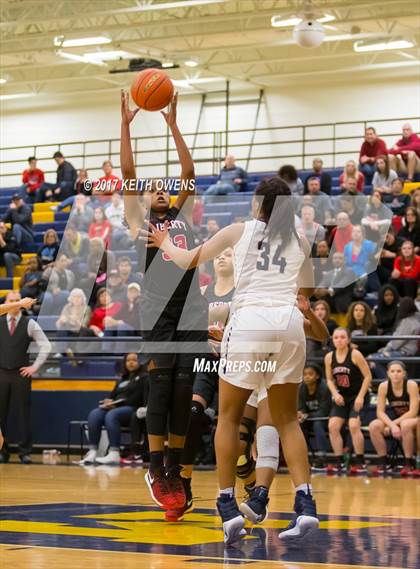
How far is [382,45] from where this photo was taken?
84.0 feet

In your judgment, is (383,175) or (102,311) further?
(383,175)

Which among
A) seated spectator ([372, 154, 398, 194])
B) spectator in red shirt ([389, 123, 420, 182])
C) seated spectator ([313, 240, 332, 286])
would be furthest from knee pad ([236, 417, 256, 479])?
spectator in red shirt ([389, 123, 420, 182])

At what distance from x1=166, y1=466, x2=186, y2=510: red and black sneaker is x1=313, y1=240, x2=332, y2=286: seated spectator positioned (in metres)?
8.57

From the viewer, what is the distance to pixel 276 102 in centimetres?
2991

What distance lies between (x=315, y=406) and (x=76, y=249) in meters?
5.91

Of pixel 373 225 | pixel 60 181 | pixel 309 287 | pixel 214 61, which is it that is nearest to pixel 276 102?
pixel 214 61

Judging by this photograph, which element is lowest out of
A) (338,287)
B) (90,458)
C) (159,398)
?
(90,458)

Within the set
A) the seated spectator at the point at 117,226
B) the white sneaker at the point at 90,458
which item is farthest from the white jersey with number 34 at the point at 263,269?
the seated spectator at the point at 117,226

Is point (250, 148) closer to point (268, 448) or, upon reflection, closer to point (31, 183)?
point (31, 183)

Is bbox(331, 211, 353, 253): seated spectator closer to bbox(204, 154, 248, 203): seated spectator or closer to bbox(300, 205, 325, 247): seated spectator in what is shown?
bbox(300, 205, 325, 247): seated spectator

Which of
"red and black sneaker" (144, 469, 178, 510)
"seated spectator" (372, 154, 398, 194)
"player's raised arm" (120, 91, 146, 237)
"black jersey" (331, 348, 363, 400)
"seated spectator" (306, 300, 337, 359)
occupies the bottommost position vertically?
"red and black sneaker" (144, 469, 178, 510)

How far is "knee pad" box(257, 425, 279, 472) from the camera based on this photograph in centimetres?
604

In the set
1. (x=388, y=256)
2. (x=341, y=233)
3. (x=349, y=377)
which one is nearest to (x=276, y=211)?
(x=349, y=377)

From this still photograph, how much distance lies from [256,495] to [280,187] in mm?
1562
